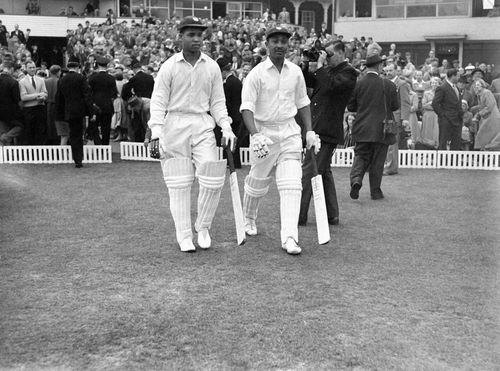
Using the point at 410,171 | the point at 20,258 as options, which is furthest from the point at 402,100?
the point at 20,258

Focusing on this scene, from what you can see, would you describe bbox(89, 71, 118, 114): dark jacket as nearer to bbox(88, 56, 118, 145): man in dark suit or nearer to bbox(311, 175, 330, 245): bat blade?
bbox(88, 56, 118, 145): man in dark suit

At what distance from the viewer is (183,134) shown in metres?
6.71

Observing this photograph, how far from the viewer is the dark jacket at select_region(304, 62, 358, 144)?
312 inches

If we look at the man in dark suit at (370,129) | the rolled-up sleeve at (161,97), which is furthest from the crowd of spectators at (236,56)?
the rolled-up sleeve at (161,97)

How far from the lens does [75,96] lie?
520 inches

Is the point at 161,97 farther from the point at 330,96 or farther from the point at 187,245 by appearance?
the point at 330,96

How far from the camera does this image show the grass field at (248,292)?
162 inches

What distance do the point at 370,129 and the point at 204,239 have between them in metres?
3.77

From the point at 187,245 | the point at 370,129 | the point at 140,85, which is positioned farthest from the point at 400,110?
the point at 187,245

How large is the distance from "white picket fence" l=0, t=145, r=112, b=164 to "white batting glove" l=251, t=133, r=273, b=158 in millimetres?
8119

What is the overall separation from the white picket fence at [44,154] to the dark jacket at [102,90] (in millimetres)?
942

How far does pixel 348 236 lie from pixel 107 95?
27.8ft

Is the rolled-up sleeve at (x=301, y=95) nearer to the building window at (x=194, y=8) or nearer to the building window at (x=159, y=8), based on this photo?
the building window at (x=159, y=8)

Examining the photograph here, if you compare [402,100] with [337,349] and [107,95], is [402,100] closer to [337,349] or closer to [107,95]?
[107,95]
